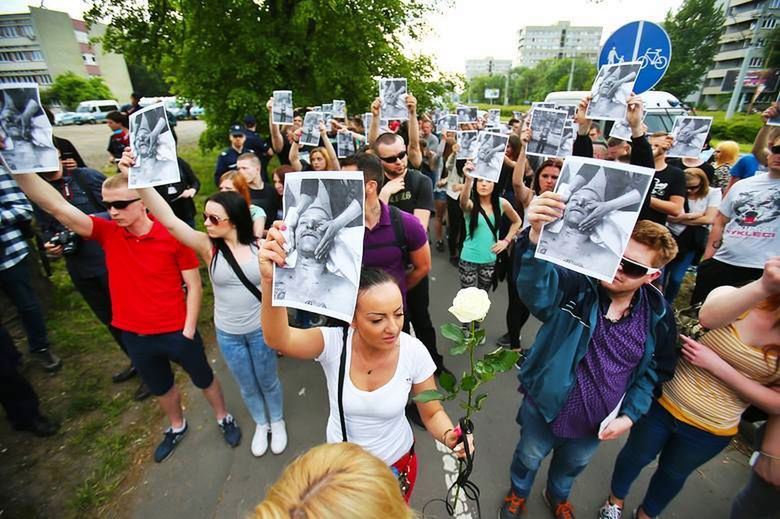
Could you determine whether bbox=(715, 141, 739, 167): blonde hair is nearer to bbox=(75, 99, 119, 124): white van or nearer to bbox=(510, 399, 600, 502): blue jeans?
bbox=(510, 399, 600, 502): blue jeans

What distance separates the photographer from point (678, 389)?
6.63 ft

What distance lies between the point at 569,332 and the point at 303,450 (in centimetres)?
247

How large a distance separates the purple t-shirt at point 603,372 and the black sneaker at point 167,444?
309cm

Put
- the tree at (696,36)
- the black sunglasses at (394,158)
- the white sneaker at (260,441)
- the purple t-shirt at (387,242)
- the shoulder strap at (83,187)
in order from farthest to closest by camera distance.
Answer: the tree at (696,36)
the shoulder strap at (83,187)
the black sunglasses at (394,158)
the white sneaker at (260,441)
the purple t-shirt at (387,242)

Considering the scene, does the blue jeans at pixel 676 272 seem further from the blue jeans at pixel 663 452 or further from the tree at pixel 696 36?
the tree at pixel 696 36

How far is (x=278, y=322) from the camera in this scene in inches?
64.5

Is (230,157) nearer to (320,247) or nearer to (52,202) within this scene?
(52,202)

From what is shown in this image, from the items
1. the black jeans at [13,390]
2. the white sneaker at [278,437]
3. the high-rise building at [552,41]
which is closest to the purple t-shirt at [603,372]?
the white sneaker at [278,437]

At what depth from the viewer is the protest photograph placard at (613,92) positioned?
3168mm

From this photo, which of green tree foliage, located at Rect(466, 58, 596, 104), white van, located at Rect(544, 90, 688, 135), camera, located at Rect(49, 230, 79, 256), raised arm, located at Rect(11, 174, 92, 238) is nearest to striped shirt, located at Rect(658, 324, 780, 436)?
raised arm, located at Rect(11, 174, 92, 238)

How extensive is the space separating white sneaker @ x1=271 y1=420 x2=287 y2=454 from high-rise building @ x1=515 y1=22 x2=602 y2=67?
480 feet

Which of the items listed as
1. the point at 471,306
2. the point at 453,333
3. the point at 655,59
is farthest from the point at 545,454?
the point at 655,59

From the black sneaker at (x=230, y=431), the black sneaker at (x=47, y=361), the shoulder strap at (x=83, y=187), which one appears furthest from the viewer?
the black sneaker at (x=47, y=361)

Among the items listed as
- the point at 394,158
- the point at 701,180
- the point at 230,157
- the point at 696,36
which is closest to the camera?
the point at 394,158
